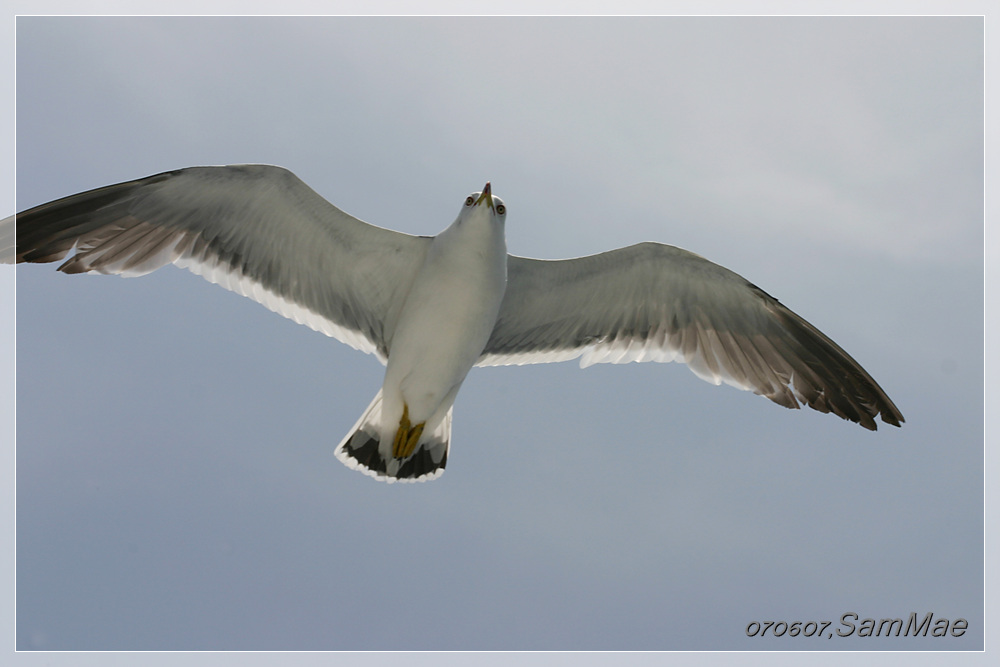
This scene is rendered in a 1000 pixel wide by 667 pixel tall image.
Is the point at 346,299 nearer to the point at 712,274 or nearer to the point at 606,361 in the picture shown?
the point at 606,361

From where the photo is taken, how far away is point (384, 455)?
7461mm

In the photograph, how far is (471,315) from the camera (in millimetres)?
6773

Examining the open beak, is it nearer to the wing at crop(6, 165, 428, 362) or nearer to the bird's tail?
the wing at crop(6, 165, 428, 362)

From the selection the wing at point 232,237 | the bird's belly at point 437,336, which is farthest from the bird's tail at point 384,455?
the wing at point 232,237

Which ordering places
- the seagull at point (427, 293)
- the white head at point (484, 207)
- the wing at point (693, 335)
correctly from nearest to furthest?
the white head at point (484, 207) < the seagull at point (427, 293) < the wing at point (693, 335)

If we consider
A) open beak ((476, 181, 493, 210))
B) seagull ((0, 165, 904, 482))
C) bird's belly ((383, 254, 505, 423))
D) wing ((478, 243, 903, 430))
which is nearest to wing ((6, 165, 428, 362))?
seagull ((0, 165, 904, 482))

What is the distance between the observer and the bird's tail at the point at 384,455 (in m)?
7.45

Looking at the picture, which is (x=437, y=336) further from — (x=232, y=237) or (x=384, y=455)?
(x=232, y=237)

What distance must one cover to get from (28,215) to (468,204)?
3.48 metres

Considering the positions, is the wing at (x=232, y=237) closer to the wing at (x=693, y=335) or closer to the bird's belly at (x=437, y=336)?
the bird's belly at (x=437, y=336)

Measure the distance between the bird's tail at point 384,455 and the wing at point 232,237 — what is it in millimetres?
1088

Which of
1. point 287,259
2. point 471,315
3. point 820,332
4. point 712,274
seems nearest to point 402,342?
point 471,315

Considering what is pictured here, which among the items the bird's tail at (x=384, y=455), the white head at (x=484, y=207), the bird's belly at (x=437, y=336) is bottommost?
the bird's tail at (x=384, y=455)

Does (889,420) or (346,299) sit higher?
(346,299)
